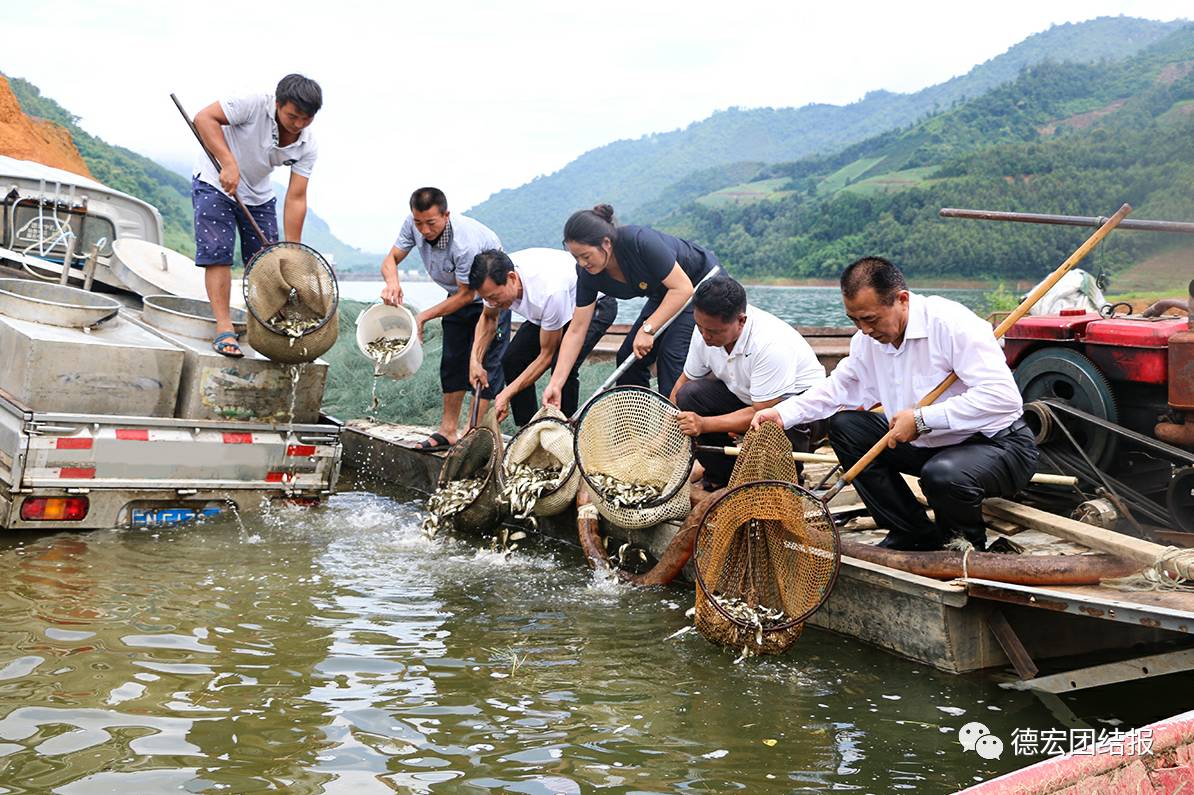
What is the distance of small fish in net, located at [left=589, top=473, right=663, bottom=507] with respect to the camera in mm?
5848

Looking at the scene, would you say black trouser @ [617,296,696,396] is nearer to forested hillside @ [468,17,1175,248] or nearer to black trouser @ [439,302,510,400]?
black trouser @ [439,302,510,400]

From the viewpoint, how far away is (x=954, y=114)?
8488cm

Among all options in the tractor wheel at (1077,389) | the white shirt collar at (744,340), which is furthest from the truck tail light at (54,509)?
the tractor wheel at (1077,389)

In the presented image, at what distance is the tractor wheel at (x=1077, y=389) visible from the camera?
5.62m

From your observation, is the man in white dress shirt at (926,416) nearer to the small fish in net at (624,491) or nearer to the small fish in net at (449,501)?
the small fish in net at (624,491)

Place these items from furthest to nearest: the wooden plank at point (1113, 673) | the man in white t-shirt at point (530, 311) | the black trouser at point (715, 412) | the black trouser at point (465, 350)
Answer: the black trouser at point (465, 350), the man in white t-shirt at point (530, 311), the black trouser at point (715, 412), the wooden plank at point (1113, 673)

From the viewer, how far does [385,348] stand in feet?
25.9

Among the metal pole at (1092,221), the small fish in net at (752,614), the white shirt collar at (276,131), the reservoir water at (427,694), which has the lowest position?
the reservoir water at (427,694)

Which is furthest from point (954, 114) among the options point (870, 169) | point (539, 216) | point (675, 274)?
point (675, 274)

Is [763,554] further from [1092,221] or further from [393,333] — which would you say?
[393,333]

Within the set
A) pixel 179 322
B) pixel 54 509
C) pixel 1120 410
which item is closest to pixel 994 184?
pixel 1120 410

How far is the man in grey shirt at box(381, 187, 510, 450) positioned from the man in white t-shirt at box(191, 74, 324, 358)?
0.92 meters

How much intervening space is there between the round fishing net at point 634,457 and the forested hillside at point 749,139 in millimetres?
94664

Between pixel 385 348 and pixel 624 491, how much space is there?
279cm
